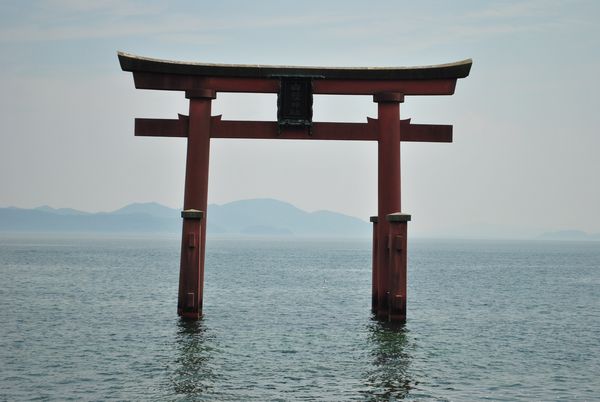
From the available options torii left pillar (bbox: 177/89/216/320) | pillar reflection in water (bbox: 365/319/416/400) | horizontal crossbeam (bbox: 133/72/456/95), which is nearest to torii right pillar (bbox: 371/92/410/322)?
horizontal crossbeam (bbox: 133/72/456/95)

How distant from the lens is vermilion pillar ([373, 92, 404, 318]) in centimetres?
2141

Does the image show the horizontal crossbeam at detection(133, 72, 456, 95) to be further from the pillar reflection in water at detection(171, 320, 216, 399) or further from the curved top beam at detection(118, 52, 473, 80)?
the pillar reflection in water at detection(171, 320, 216, 399)

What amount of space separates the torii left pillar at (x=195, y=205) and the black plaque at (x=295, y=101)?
1.89 meters

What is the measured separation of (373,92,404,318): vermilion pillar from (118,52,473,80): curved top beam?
0.62m

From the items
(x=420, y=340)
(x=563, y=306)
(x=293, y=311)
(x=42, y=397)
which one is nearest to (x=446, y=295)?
(x=563, y=306)

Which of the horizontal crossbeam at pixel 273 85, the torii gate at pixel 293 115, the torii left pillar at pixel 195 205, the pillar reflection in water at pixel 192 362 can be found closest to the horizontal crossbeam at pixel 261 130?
the torii gate at pixel 293 115

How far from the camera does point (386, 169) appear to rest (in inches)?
845

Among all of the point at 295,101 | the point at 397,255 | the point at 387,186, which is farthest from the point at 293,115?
the point at 397,255

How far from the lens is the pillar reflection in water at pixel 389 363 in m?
15.3

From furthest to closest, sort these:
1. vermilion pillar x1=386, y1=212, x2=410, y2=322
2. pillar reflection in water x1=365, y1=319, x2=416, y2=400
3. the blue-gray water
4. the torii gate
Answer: the torii gate < vermilion pillar x1=386, y1=212, x2=410, y2=322 < the blue-gray water < pillar reflection in water x1=365, y1=319, x2=416, y2=400

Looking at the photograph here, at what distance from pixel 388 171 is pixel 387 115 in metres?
1.56

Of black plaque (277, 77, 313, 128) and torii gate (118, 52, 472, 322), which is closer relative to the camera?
torii gate (118, 52, 472, 322)

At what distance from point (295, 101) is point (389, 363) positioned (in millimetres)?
7501

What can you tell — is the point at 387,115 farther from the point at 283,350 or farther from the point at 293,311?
the point at 293,311
